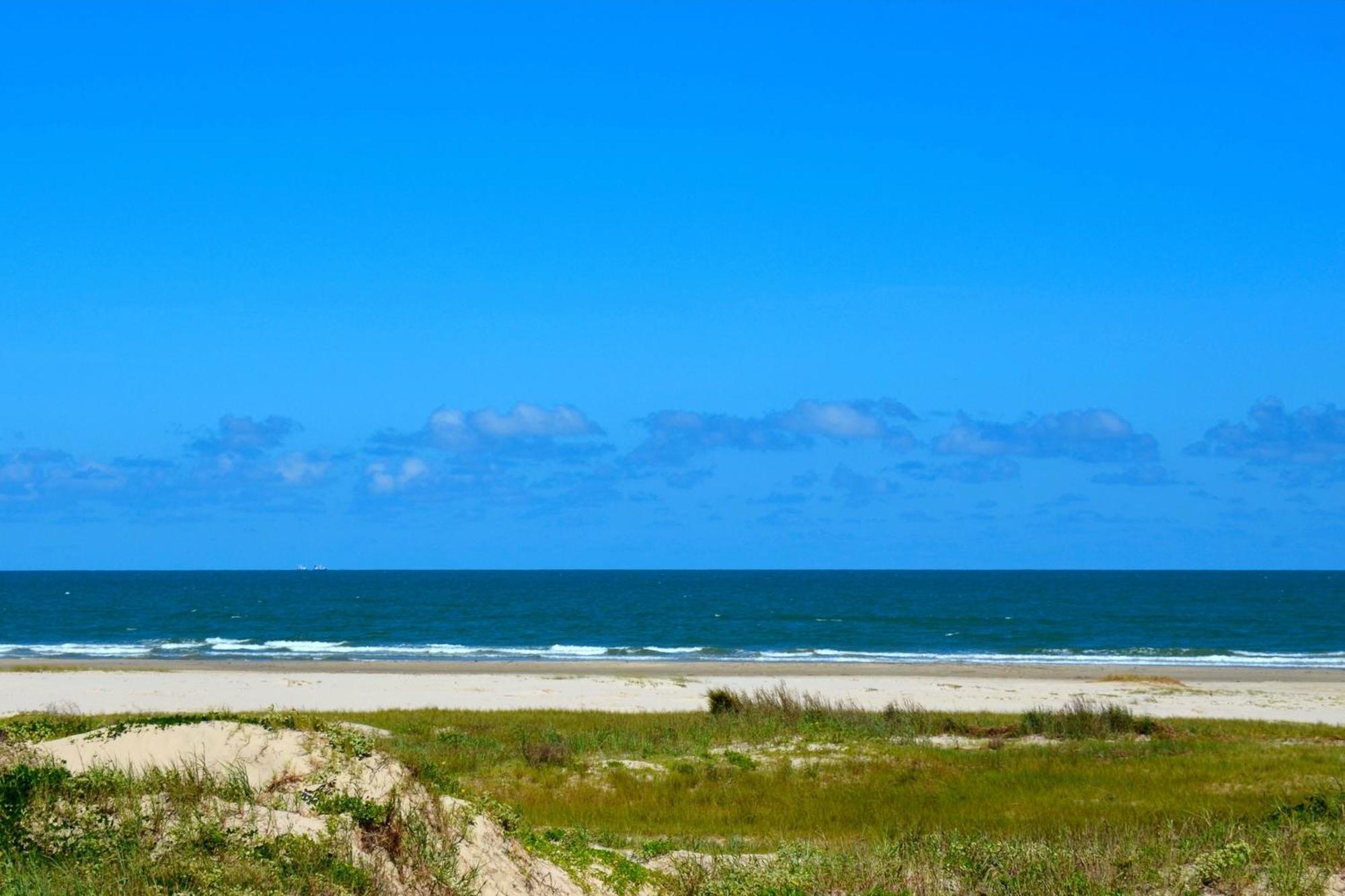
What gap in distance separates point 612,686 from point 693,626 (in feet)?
136

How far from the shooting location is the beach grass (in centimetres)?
1060

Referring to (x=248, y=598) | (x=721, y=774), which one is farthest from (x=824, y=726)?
(x=248, y=598)

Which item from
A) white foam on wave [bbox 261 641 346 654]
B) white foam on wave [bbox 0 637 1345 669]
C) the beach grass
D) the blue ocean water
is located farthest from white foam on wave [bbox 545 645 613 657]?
the beach grass

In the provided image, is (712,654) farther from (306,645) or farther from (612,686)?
(612,686)

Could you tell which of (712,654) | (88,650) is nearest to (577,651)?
(712,654)

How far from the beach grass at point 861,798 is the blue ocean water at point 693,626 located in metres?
33.1

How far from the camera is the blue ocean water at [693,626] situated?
60.9 m

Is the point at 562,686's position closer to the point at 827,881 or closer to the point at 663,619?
the point at 827,881

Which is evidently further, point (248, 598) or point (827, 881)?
point (248, 598)

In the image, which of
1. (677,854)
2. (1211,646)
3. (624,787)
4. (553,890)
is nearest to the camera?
(553,890)

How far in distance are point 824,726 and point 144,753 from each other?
14.7 m

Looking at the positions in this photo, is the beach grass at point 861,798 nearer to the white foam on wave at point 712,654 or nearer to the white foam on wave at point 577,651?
the white foam on wave at point 712,654

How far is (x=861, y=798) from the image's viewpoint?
17.8 m

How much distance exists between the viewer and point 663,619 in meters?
88.0
